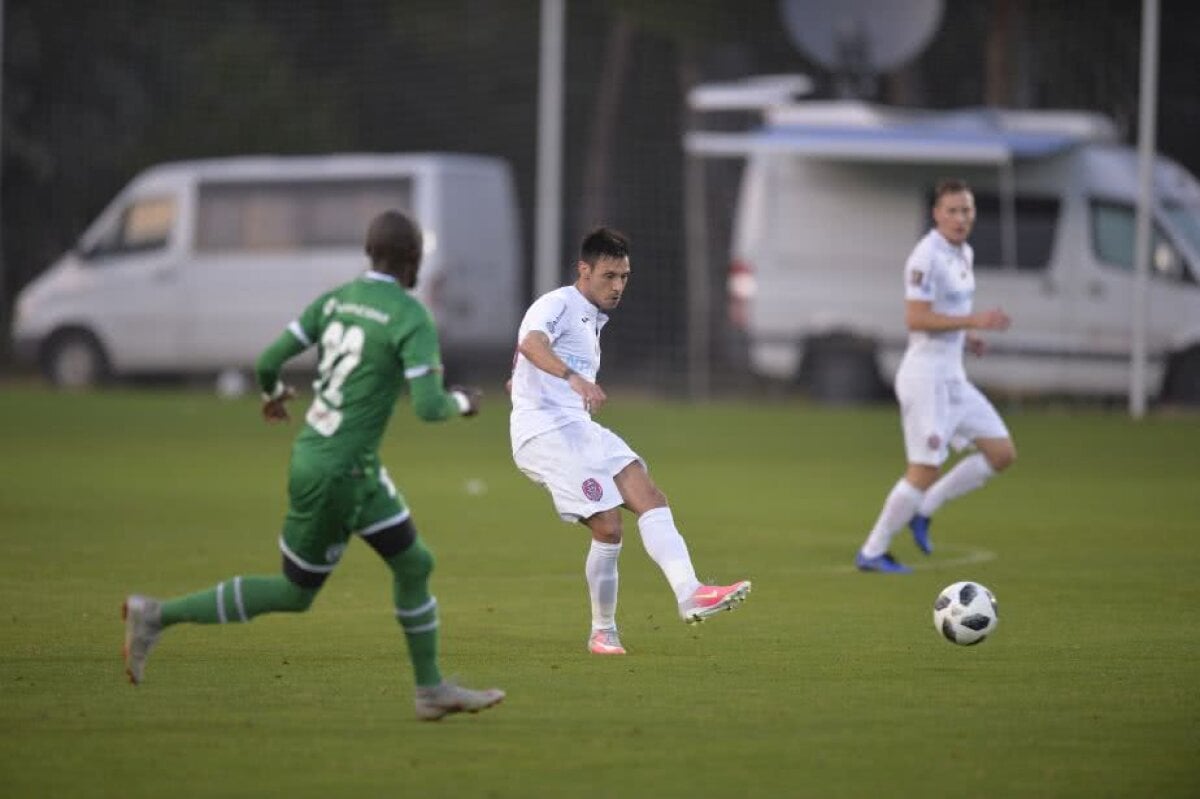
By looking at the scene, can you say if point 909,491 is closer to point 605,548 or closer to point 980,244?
point 605,548

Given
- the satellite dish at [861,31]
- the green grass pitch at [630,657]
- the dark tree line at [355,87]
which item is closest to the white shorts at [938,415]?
the green grass pitch at [630,657]

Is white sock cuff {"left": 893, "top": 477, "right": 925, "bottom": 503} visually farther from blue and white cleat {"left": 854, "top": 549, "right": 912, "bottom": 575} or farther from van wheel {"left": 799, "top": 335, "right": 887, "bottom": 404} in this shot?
van wheel {"left": 799, "top": 335, "right": 887, "bottom": 404}

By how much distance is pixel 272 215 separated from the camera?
3353cm

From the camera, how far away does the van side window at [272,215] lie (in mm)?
33281

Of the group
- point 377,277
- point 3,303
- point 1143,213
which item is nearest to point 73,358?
point 3,303

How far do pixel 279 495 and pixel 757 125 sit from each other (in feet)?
58.8

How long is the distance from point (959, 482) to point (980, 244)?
15211 millimetres

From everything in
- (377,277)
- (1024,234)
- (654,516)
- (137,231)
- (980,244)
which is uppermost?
(377,277)

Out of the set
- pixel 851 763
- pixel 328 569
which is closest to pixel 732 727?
pixel 851 763

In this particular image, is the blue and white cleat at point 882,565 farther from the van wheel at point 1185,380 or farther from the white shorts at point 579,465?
the van wheel at point 1185,380

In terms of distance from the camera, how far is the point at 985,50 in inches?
1344

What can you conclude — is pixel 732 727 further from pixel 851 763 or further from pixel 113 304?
pixel 113 304

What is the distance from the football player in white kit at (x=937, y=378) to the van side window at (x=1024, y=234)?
50.0ft

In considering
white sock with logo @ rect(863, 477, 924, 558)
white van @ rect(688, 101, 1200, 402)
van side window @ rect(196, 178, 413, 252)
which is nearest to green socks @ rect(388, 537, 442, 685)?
white sock with logo @ rect(863, 477, 924, 558)
